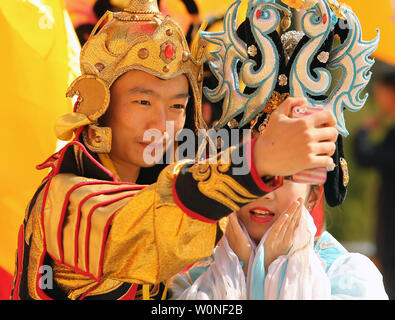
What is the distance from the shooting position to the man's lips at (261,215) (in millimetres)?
2543

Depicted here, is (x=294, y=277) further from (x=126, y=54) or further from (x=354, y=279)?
(x=126, y=54)

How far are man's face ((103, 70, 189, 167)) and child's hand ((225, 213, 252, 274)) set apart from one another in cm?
49

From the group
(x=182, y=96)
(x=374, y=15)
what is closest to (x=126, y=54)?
(x=182, y=96)

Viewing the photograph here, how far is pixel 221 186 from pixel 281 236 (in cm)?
52

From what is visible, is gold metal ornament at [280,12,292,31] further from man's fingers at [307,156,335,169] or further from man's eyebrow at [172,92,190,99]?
man's fingers at [307,156,335,169]

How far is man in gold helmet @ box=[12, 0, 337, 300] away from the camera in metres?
1.94

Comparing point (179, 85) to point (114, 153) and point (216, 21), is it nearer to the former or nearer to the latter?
point (114, 153)

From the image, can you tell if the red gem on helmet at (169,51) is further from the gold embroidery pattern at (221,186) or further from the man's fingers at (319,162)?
the man's fingers at (319,162)

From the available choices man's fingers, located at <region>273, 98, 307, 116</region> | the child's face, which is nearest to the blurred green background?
the child's face

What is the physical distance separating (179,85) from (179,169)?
0.74m

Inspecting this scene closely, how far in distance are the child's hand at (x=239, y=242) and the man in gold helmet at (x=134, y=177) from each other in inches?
6.0

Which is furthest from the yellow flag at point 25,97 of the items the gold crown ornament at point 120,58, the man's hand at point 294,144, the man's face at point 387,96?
the man's face at point 387,96

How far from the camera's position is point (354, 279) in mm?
2432
